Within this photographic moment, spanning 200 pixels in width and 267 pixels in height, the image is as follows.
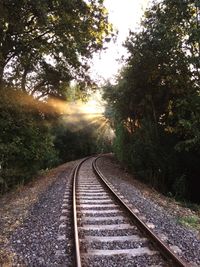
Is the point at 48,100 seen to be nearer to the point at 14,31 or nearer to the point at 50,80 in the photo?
the point at 50,80

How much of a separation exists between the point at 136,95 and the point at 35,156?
9.13m

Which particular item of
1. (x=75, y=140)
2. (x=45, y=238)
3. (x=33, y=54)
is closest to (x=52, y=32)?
(x=33, y=54)

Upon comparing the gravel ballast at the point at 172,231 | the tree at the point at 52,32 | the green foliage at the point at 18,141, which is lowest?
the gravel ballast at the point at 172,231

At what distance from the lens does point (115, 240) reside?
7547mm

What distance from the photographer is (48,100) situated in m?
30.2

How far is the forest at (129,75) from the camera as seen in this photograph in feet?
54.9

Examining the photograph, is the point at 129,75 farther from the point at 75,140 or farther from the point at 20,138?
the point at 75,140

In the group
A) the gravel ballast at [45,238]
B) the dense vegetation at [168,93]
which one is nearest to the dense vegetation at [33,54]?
the dense vegetation at [168,93]

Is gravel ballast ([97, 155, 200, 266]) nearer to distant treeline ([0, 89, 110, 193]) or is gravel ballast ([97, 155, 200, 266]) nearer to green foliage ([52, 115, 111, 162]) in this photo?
distant treeline ([0, 89, 110, 193])

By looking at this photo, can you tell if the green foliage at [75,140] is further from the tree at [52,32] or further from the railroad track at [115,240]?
the railroad track at [115,240]

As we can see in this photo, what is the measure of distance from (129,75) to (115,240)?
18060mm

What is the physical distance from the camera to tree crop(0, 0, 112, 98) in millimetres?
14570

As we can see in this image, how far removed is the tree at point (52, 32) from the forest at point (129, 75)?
0.14 feet

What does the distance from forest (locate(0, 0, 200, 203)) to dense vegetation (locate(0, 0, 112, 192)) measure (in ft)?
0.15
